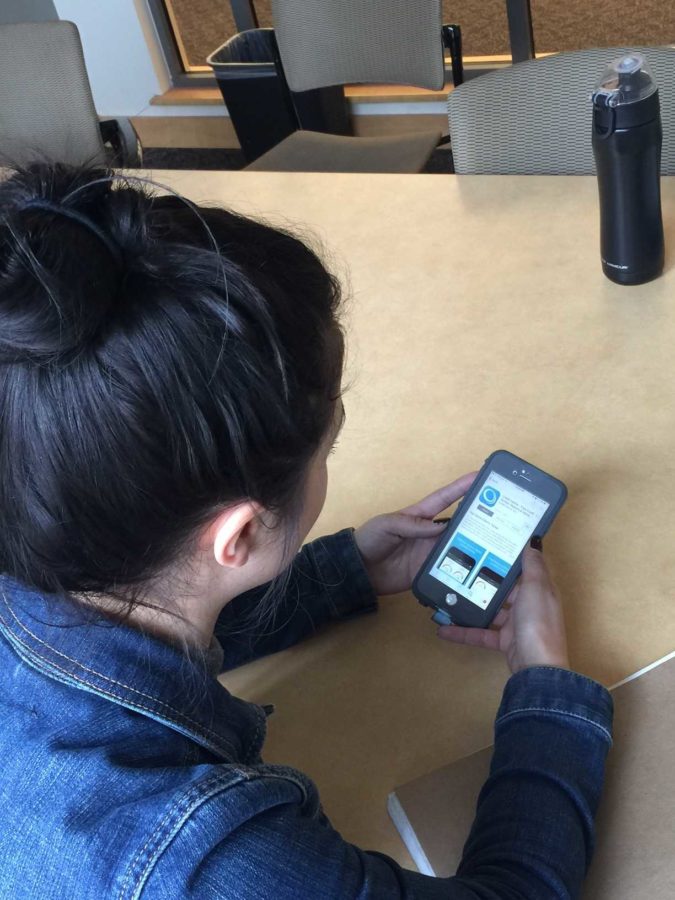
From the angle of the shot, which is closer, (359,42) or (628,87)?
(628,87)

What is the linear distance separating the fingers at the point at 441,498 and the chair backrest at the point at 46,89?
1467 mm

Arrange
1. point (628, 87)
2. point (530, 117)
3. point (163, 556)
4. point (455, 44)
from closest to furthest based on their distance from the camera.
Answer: point (163, 556) < point (628, 87) < point (530, 117) < point (455, 44)

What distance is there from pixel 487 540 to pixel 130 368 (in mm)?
415

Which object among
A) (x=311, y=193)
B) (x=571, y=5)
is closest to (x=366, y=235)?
(x=311, y=193)

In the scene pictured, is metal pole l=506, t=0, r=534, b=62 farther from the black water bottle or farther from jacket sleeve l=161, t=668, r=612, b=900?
jacket sleeve l=161, t=668, r=612, b=900

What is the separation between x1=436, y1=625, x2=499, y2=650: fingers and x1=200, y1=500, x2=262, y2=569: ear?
243 millimetres

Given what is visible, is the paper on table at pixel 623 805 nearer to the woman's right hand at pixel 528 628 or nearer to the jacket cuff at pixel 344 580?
the woman's right hand at pixel 528 628

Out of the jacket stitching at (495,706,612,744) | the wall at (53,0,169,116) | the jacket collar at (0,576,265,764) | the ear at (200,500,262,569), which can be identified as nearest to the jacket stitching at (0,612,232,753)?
the jacket collar at (0,576,265,764)

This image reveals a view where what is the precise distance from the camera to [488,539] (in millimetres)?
794

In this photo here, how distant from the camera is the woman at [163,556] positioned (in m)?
0.48

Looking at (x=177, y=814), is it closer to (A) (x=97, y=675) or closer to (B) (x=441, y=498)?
(A) (x=97, y=675)

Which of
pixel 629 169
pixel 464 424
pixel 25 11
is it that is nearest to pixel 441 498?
pixel 464 424

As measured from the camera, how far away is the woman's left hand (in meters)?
0.83

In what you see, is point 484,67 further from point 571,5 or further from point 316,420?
point 316,420
